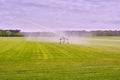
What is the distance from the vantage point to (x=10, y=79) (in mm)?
18156

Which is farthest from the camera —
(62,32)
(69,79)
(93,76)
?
(62,32)

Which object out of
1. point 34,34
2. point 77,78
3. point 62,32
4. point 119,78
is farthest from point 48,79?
point 34,34

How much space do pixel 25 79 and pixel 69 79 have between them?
9.00 ft

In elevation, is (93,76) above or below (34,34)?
above

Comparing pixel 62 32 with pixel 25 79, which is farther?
pixel 62 32

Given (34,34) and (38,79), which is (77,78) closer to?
(38,79)

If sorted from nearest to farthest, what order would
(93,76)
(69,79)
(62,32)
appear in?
1. (69,79)
2. (93,76)
3. (62,32)

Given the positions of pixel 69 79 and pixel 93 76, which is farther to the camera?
pixel 93 76

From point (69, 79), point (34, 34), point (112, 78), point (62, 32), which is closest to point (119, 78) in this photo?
point (112, 78)

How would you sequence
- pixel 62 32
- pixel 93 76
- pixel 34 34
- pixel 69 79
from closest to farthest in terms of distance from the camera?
pixel 69 79 < pixel 93 76 < pixel 62 32 < pixel 34 34

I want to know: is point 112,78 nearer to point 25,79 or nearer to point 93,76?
point 93,76

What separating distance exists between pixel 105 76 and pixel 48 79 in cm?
380

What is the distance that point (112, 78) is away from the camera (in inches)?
709

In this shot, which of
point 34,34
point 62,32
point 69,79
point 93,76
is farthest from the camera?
point 34,34
